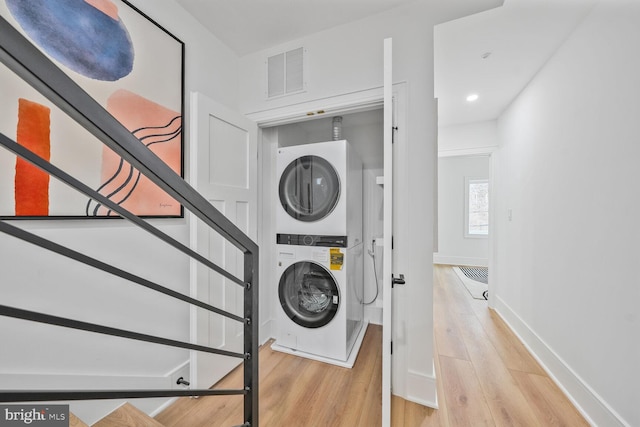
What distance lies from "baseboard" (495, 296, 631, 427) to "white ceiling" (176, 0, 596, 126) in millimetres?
2305

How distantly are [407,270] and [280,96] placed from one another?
5.58 feet

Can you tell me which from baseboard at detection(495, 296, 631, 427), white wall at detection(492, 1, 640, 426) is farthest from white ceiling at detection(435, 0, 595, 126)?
baseboard at detection(495, 296, 631, 427)

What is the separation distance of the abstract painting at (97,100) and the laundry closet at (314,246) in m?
0.89

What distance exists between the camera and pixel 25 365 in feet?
3.44

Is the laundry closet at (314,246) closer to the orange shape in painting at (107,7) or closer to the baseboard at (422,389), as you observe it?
the baseboard at (422,389)

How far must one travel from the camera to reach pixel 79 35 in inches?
47.8

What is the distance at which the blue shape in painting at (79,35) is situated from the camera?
42.7 inches

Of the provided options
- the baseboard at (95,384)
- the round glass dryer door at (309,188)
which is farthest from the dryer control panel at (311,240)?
the baseboard at (95,384)

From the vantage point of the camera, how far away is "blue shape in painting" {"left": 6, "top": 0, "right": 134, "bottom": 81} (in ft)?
3.56

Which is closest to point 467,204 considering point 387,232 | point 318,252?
point 318,252

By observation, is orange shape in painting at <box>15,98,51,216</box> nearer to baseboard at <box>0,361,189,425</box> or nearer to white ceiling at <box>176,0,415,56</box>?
baseboard at <box>0,361,189,425</box>

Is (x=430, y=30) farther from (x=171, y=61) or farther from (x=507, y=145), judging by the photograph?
(x=507, y=145)

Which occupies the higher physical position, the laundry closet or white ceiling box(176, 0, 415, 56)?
white ceiling box(176, 0, 415, 56)

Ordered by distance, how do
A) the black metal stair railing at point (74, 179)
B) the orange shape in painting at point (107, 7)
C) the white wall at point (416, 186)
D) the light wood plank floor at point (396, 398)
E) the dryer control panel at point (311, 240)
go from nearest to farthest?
the black metal stair railing at point (74, 179), the orange shape in painting at point (107, 7), the light wood plank floor at point (396, 398), the white wall at point (416, 186), the dryer control panel at point (311, 240)
